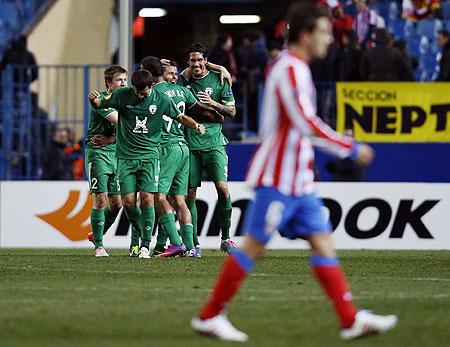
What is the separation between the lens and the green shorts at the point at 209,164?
14930 millimetres

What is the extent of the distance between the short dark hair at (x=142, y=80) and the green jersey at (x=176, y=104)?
423 millimetres

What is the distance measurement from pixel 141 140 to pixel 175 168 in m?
0.58

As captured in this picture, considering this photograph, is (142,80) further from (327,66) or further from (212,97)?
(327,66)

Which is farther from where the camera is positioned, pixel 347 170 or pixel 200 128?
pixel 347 170

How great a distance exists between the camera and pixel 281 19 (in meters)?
27.5

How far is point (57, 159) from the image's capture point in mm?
20453

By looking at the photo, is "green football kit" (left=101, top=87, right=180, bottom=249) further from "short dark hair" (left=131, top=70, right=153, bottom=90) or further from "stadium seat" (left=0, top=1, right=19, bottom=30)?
"stadium seat" (left=0, top=1, right=19, bottom=30)

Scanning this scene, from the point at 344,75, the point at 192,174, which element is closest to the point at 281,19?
the point at 344,75

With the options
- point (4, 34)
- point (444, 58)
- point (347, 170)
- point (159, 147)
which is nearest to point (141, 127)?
point (159, 147)

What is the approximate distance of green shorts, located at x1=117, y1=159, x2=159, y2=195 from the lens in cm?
1409

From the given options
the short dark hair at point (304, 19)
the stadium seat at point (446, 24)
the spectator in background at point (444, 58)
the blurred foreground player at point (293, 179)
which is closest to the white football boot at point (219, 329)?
the blurred foreground player at point (293, 179)

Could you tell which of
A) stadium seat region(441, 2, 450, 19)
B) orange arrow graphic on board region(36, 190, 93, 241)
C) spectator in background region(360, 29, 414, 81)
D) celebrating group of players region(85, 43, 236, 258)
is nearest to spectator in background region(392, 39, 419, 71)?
spectator in background region(360, 29, 414, 81)

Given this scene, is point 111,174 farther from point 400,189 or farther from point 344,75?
point 344,75

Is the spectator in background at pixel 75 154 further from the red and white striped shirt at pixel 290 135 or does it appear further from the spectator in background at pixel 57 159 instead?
the red and white striped shirt at pixel 290 135
